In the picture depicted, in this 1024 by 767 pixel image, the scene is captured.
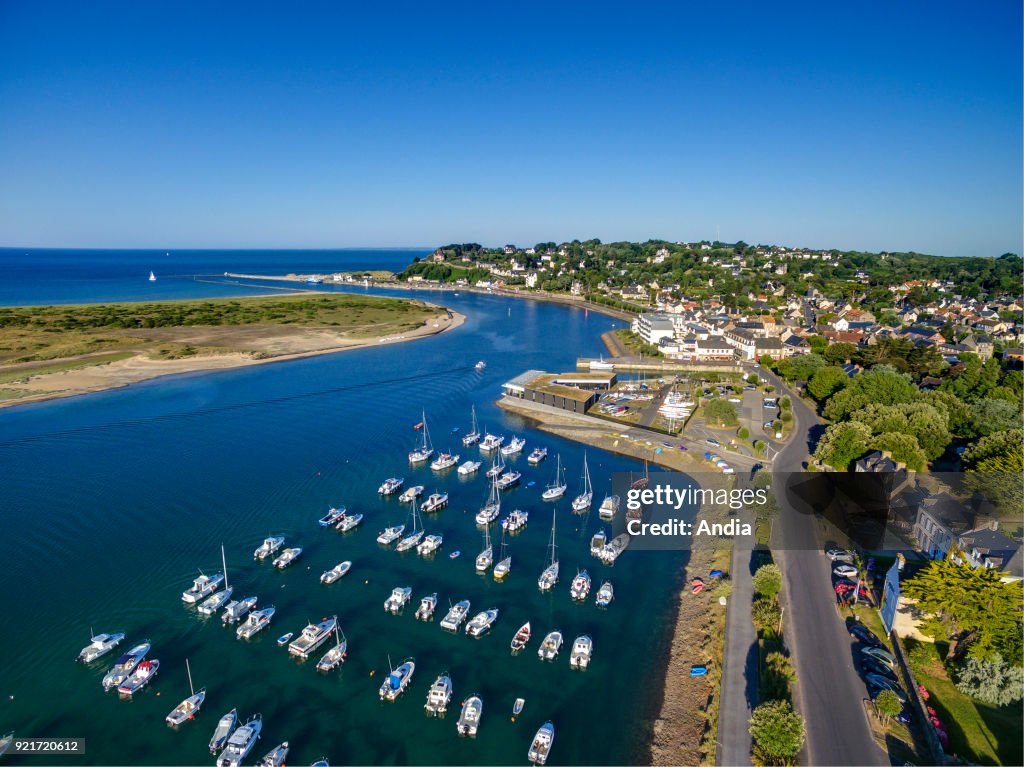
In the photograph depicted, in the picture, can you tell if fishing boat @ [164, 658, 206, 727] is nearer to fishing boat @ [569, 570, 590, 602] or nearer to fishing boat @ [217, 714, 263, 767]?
fishing boat @ [217, 714, 263, 767]

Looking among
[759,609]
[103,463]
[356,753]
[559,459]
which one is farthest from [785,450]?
[103,463]

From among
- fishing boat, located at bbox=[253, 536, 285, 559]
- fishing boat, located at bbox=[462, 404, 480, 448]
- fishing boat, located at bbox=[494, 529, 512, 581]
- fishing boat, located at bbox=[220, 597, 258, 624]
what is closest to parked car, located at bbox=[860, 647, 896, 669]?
fishing boat, located at bbox=[494, 529, 512, 581]

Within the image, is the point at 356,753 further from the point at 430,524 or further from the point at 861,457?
the point at 861,457

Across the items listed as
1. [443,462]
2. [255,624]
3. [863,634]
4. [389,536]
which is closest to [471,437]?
[443,462]

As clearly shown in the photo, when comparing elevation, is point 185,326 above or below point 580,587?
above

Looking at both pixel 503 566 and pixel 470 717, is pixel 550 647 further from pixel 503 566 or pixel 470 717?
pixel 503 566

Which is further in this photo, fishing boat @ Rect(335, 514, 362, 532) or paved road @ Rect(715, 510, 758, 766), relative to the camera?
fishing boat @ Rect(335, 514, 362, 532)
